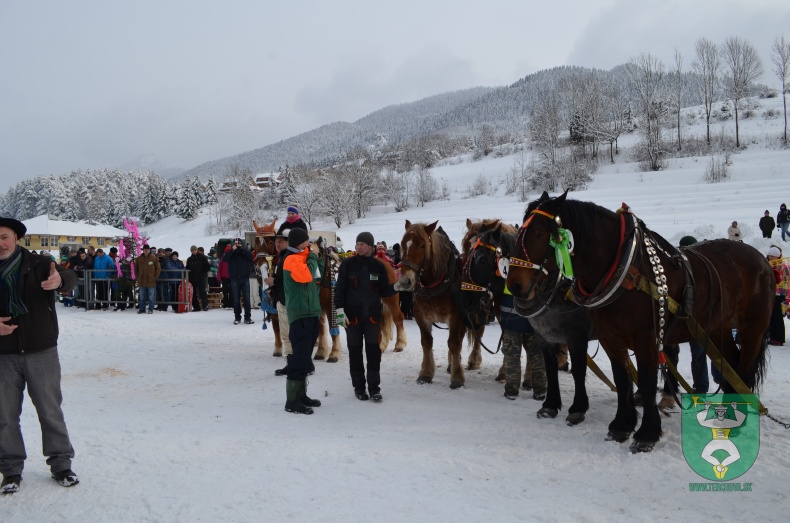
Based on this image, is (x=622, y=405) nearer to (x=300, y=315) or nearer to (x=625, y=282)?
(x=625, y=282)

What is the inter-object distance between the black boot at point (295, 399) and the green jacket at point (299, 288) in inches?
27.9

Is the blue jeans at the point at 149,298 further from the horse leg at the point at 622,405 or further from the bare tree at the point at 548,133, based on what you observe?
the bare tree at the point at 548,133

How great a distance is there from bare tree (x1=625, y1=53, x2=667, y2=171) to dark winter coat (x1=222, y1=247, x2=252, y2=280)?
39.5 metres

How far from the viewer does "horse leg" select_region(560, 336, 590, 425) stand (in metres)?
5.00

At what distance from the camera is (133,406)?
601 cm

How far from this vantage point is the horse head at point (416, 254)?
6.11m

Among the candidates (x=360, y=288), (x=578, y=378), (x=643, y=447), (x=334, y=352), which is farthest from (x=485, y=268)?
(x=334, y=352)

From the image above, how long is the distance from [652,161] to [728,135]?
906 centimetres

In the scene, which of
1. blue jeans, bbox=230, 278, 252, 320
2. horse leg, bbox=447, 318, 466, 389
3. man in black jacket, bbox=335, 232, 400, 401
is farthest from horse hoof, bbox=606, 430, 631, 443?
blue jeans, bbox=230, 278, 252, 320

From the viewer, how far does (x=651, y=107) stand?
46.9m

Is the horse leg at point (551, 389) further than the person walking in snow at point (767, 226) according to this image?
No

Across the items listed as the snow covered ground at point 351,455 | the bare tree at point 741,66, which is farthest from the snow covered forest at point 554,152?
the snow covered ground at point 351,455

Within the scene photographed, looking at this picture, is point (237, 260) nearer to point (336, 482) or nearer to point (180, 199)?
point (336, 482)

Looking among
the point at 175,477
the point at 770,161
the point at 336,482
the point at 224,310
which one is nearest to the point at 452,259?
the point at 336,482
